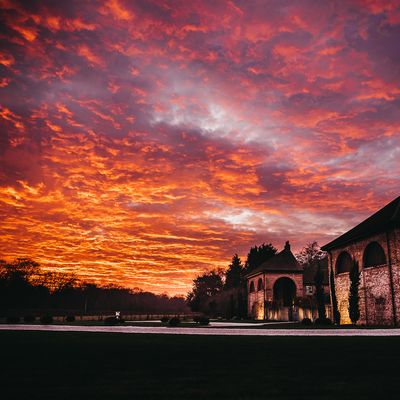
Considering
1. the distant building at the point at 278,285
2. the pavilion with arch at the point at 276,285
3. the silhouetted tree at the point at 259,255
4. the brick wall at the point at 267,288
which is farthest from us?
the silhouetted tree at the point at 259,255

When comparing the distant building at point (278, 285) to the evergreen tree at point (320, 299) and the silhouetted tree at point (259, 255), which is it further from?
the silhouetted tree at point (259, 255)

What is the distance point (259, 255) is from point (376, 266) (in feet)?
185

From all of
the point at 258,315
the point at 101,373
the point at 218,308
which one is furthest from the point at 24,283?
the point at 101,373

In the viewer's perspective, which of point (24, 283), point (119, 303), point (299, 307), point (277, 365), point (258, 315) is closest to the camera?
point (277, 365)

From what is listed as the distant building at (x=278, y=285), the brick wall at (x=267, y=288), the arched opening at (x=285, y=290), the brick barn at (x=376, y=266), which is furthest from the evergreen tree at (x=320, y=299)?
the arched opening at (x=285, y=290)

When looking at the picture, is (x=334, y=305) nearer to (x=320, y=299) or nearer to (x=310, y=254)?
(x=320, y=299)

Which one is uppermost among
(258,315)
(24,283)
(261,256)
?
(261,256)

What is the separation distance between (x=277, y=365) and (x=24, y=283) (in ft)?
249

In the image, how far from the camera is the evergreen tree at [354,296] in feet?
96.9

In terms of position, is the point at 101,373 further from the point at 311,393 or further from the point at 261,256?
the point at 261,256

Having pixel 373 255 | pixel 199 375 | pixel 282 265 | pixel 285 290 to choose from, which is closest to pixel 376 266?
pixel 373 255

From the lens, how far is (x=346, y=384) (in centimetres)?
553

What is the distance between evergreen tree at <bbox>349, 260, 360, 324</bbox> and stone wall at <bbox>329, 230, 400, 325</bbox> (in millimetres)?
326

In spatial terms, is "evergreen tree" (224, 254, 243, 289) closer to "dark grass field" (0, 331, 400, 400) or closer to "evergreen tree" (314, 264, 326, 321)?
"evergreen tree" (314, 264, 326, 321)
